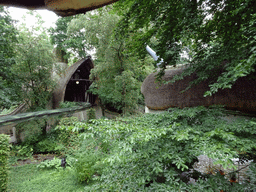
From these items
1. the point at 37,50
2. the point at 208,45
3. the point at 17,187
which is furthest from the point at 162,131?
the point at 37,50

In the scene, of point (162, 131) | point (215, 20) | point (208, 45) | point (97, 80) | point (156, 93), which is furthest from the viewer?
point (97, 80)

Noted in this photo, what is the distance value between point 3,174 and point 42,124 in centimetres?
381

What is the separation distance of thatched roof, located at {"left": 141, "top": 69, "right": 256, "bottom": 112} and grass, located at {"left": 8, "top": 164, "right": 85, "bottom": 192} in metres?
3.74

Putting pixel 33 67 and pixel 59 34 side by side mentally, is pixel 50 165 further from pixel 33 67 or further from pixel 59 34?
pixel 59 34

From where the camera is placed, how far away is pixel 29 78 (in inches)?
267

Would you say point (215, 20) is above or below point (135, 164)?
above

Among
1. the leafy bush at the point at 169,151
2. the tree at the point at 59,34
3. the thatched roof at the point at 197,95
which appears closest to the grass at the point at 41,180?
the leafy bush at the point at 169,151

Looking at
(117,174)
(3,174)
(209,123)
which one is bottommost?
(3,174)

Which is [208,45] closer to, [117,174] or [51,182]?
[117,174]

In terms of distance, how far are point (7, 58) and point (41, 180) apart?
5137 millimetres

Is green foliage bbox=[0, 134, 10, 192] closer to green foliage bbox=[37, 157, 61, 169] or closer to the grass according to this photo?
the grass

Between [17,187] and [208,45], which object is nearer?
[208,45]

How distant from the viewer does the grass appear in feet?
12.5

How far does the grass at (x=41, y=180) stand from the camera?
150 inches
